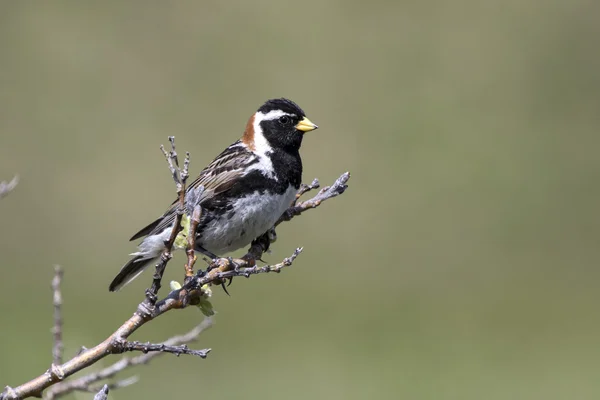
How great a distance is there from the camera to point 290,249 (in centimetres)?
1157

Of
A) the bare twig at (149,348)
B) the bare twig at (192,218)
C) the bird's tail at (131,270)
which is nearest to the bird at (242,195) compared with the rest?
the bird's tail at (131,270)

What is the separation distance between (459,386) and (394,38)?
25.8 feet

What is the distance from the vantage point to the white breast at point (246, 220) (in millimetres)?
4082

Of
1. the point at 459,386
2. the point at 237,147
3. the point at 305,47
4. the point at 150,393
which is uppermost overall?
the point at 305,47

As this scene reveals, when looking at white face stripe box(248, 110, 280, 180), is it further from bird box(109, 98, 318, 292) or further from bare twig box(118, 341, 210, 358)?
bare twig box(118, 341, 210, 358)

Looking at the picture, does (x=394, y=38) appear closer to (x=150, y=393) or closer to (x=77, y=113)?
(x=77, y=113)

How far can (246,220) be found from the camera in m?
4.09

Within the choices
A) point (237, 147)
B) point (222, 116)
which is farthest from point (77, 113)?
point (237, 147)

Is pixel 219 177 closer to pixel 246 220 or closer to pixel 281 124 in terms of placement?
pixel 246 220

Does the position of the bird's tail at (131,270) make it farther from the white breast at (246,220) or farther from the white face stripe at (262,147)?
the white face stripe at (262,147)

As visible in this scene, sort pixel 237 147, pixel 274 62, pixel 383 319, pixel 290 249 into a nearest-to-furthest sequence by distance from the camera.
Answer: pixel 237 147, pixel 383 319, pixel 290 249, pixel 274 62

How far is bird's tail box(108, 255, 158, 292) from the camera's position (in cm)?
393

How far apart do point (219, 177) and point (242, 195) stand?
19cm

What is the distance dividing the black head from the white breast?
0.41 metres
